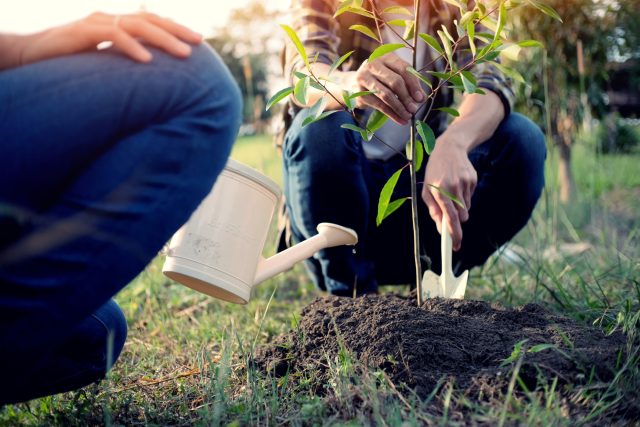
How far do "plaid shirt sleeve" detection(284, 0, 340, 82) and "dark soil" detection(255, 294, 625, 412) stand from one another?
763mm

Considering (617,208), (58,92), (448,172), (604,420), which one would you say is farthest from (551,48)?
(58,92)

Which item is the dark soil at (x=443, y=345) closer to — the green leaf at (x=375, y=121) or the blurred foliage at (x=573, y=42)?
the green leaf at (x=375, y=121)

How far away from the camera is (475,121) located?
1.86 metres

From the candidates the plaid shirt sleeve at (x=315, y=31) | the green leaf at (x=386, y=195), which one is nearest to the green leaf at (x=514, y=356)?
the green leaf at (x=386, y=195)

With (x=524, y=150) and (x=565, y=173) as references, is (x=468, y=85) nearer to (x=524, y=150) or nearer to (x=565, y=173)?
(x=524, y=150)

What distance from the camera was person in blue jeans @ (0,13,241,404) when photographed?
1.01 metres

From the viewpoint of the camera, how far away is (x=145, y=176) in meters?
1.09

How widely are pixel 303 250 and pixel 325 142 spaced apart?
1.31ft

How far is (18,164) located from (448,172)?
1.04 metres

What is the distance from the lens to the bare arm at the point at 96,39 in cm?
103

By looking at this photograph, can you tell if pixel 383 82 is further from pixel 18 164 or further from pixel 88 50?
pixel 18 164

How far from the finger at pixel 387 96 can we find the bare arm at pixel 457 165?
0.64ft

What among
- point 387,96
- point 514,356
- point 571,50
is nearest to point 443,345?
point 514,356

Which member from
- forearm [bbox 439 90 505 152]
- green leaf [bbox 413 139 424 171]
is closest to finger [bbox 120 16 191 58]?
green leaf [bbox 413 139 424 171]
